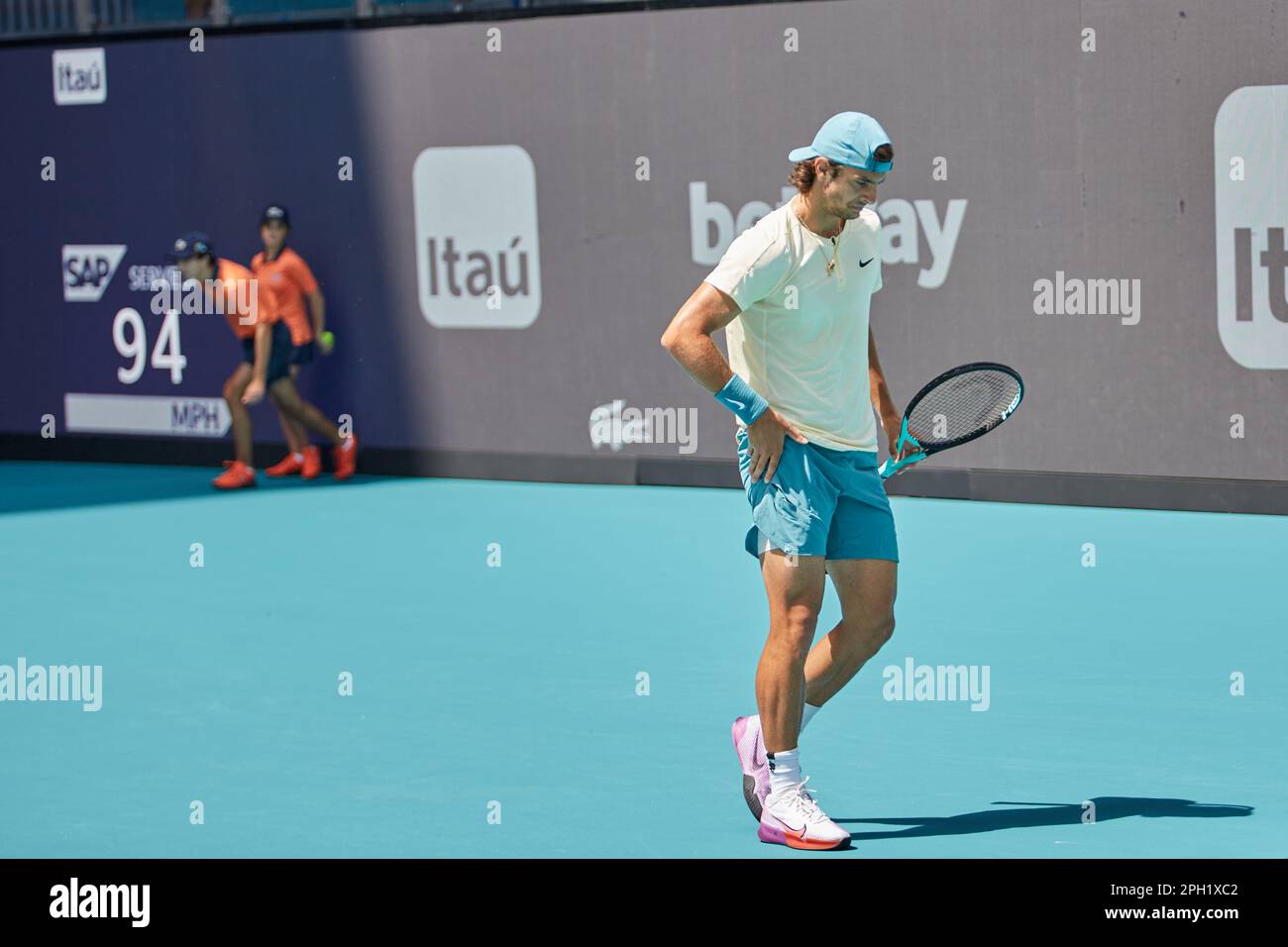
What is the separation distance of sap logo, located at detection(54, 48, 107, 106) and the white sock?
1111 centimetres

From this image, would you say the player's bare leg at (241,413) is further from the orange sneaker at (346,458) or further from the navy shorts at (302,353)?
the orange sneaker at (346,458)

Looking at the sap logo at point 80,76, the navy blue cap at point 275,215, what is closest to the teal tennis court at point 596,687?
the navy blue cap at point 275,215

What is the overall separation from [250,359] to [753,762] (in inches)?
356

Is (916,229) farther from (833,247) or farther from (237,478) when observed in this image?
(833,247)

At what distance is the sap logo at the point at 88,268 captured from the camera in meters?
16.1

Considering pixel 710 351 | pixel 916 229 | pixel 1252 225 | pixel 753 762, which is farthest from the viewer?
pixel 916 229

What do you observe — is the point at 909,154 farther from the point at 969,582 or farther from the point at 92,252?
the point at 92,252

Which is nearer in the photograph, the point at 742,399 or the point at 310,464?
the point at 742,399

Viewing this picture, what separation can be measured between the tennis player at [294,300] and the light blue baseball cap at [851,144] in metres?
9.07

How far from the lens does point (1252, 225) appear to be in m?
11.6

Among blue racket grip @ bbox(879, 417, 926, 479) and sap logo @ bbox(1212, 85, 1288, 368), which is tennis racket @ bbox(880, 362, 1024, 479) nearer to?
blue racket grip @ bbox(879, 417, 926, 479)

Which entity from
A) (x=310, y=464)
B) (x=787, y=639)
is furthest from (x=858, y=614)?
(x=310, y=464)

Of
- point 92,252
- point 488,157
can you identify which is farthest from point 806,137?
point 92,252

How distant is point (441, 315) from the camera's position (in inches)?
575
